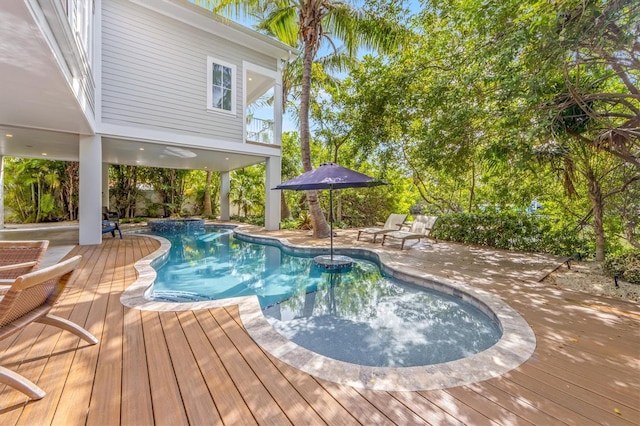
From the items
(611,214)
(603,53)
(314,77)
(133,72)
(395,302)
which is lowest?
(395,302)

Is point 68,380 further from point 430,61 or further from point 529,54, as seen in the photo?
point 430,61

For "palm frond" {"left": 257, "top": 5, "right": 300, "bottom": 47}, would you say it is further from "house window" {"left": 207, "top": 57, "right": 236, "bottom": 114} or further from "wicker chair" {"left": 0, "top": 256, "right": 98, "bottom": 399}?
"wicker chair" {"left": 0, "top": 256, "right": 98, "bottom": 399}

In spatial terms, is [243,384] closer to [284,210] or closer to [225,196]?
[284,210]

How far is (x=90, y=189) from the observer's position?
7.96m

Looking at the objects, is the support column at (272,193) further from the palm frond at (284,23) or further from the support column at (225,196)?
the support column at (225,196)

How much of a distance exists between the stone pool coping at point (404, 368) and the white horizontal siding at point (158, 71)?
6.24 m

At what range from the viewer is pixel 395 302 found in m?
5.05

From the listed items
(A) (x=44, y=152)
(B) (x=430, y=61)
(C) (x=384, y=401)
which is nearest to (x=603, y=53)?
(B) (x=430, y=61)

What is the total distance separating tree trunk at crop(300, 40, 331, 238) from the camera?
978 centimetres

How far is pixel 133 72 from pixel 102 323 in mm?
8186

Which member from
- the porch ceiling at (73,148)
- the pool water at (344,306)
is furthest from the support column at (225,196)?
the pool water at (344,306)

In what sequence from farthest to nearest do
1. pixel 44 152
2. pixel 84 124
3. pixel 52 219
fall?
pixel 52 219 < pixel 44 152 < pixel 84 124

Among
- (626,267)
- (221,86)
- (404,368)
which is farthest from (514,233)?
(221,86)

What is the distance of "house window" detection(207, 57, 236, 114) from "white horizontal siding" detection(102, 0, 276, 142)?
160 mm
